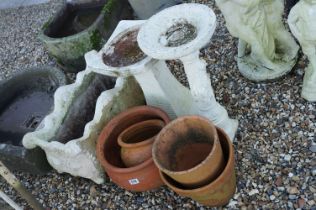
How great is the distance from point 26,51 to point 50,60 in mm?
553

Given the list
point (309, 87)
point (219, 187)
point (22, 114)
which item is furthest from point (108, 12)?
point (219, 187)

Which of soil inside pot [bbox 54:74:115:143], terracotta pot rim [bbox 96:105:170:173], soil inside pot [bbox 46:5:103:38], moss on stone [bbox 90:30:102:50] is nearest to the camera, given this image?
terracotta pot rim [bbox 96:105:170:173]

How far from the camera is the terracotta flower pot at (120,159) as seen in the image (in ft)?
11.5

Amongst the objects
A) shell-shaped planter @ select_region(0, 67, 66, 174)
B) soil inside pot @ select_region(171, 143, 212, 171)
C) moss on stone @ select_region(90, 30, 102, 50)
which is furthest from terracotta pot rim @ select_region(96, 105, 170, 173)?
moss on stone @ select_region(90, 30, 102, 50)

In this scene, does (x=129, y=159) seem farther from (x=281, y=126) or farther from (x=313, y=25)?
(x=313, y=25)

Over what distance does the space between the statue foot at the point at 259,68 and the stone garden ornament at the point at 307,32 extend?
0.25 m

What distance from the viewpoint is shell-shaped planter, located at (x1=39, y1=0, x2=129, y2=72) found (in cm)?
488

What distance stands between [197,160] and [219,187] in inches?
15.3

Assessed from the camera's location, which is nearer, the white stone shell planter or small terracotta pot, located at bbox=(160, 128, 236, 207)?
small terracotta pot, located at bbox=(160, 128, 236, 207)

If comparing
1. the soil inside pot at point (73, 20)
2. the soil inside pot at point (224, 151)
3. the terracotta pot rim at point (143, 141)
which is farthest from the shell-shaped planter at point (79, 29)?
the soil inside pot at point (224, 151)

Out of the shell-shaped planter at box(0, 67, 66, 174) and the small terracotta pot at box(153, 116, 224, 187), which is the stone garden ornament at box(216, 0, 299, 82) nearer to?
the small terracotta pot at box(153, 116, 224, 187)

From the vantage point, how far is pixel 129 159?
11.8 feet

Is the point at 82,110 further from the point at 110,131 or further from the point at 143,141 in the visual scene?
the point at 143,141

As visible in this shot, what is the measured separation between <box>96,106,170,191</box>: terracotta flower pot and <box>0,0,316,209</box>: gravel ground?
262mm
